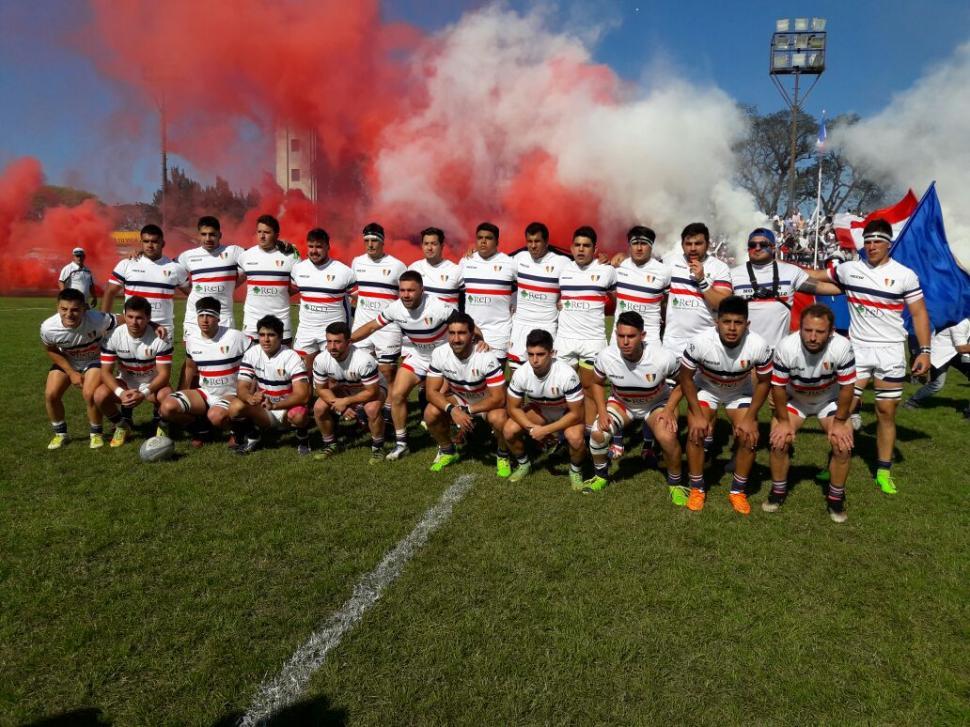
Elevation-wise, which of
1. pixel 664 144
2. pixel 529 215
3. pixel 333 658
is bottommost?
pixel 333 658

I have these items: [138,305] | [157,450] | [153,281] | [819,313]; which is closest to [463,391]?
[157,450]

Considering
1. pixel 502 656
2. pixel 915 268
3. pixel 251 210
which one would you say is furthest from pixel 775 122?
pixel 502 656

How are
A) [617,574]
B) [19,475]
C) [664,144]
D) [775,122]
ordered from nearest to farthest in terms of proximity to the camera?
1. [617,574]
2. [19,475]
3. [664,144]
4. [775,122]

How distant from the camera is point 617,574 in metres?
3.98

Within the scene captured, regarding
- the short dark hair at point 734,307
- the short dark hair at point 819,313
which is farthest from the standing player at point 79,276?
the short dark hair at point 819,313

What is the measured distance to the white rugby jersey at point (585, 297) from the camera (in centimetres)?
643

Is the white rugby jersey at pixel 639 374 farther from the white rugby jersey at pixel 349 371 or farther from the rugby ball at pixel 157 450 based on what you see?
the rugby ball at pixel 157 450

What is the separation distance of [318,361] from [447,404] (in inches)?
64.6

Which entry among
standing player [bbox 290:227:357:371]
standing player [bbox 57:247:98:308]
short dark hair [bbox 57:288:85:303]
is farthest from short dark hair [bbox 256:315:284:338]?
standing player [bbox 57:247:98:308]

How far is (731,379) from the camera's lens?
209 inches

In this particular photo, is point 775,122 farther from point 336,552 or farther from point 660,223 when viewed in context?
point 336,552

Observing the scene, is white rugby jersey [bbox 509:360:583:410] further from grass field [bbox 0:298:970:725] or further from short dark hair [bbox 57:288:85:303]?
short dark hair [bbox 57:288:85:303]

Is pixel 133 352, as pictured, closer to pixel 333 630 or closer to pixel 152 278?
pixel 152 278

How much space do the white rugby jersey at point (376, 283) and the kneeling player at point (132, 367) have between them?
2303mm
